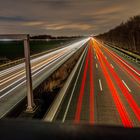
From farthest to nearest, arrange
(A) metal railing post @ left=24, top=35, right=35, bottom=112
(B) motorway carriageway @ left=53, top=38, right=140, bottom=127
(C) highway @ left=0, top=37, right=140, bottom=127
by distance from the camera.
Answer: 1. (C) highway @ left=0, top=37, right=140, bottom=127
2. (B) motorway carriageway @ left=53, top=38, right=140, bottom=127
3. (A) metal railing post @ left=24, top=35, right=35, bottom=112

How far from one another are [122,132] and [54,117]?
1064cm

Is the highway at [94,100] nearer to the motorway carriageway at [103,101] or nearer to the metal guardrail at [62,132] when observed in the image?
the motorway carriageway at [103,101]

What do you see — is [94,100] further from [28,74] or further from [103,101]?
[28,74]

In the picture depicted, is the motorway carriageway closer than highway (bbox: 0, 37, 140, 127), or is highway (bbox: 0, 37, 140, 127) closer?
the motorway carriageway

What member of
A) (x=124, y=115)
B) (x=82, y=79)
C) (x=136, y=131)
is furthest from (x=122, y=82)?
(x=136, y=131)

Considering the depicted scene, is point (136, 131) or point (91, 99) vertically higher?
point (136, 131)

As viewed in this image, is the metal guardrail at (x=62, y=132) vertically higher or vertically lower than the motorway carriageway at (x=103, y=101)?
higher

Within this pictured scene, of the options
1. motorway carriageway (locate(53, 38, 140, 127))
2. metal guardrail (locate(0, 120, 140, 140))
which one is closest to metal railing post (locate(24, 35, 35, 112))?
motorway carriageway (locate(53, 38, 140, 127))

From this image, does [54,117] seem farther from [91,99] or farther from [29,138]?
[29,138]

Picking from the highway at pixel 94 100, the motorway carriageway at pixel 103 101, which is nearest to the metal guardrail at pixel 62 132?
the motorway carriageway at pixel 103 101

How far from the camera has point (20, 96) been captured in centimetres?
1869

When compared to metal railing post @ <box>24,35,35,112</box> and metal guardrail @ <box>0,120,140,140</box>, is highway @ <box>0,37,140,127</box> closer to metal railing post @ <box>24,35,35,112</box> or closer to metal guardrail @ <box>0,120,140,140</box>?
metal railing post @ <box>24,35,35,112</box>

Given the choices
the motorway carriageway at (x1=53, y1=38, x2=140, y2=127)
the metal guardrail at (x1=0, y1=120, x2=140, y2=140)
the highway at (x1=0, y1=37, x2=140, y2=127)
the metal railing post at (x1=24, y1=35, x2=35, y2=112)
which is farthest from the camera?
the highway at (x1=0, y1=37, x2=140, y2=127)

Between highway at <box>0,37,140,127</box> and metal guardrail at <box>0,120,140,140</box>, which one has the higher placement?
metal guardrail at <box>0,120,140,140</box>
